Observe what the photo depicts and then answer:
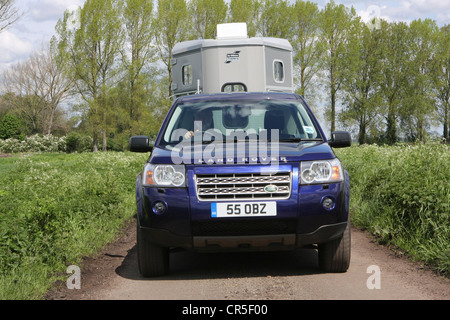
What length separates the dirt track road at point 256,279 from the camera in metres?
4.72

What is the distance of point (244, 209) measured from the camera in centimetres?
502

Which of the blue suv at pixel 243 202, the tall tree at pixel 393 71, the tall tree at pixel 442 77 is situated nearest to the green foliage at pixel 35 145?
the tall tree at pixel 393 71

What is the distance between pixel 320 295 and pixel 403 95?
144 ft

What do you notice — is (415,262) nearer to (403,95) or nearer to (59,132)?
(403,95)

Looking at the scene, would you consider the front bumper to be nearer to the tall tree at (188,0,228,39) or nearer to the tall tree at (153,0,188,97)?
the tall tree at (153,0,188,97)

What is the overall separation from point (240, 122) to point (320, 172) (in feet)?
5.16

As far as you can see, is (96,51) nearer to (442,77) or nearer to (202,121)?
(442,77)

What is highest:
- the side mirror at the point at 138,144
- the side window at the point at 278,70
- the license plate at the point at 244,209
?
the side window at the point at 278,70

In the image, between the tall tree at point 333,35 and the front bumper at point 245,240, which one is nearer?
the front bumper at point 245,240

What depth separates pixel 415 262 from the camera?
598 cm

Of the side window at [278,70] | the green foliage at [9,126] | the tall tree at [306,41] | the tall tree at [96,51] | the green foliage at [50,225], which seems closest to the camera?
the green foliage at [50,225]

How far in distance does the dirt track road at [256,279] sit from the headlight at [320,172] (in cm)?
94

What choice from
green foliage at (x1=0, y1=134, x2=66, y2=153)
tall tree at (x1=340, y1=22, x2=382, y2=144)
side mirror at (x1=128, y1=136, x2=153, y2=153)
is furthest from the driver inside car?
tall tree at (x1=340, y1=22, x2=382, y2=144)

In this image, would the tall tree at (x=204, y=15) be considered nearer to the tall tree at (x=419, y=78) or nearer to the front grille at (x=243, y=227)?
the tall tree at (x=419, y=78)
